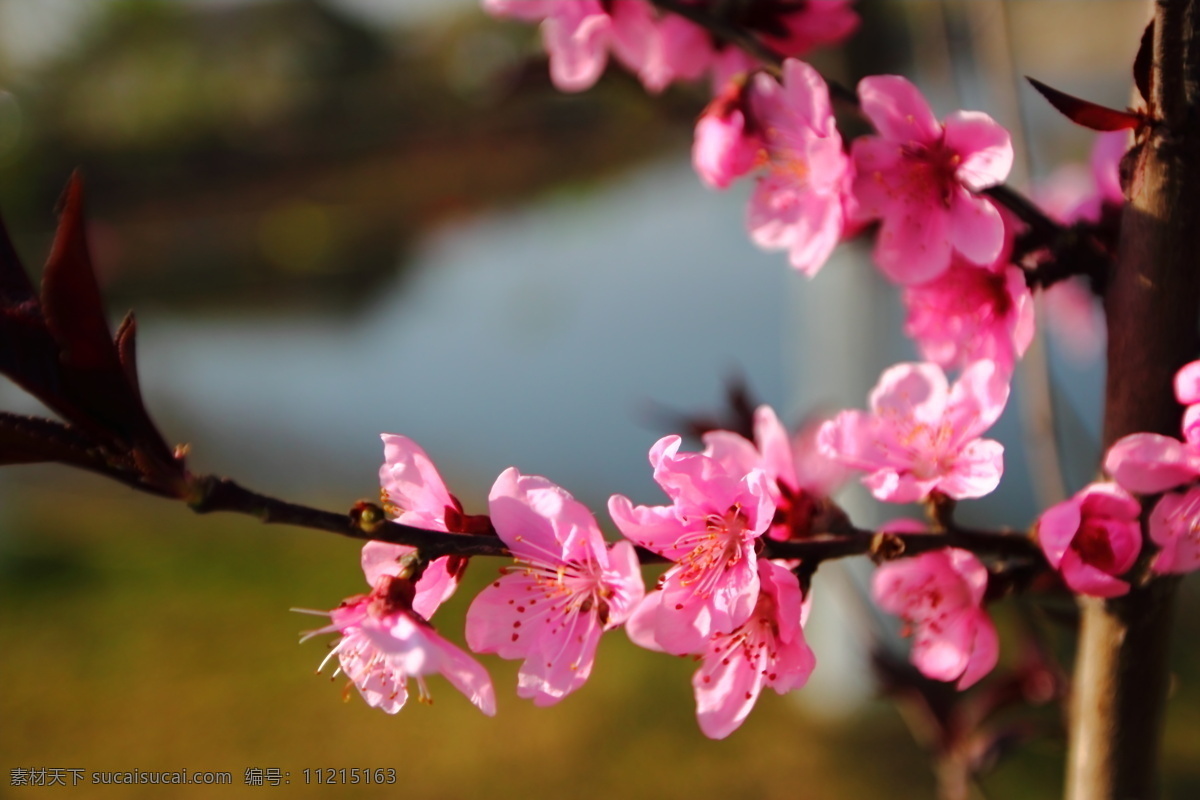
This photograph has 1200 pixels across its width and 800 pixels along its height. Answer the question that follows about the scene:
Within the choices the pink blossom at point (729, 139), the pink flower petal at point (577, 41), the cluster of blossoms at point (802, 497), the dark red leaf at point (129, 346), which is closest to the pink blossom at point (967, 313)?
the cluster of blossoms at point (802, 497)

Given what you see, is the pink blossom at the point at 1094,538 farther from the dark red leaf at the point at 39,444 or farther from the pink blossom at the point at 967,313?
the dark red leaf at the point at 39,444

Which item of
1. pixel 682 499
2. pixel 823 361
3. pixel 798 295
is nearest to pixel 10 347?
pixel 682 499

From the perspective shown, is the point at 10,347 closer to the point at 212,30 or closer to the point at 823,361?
the point at 823,361

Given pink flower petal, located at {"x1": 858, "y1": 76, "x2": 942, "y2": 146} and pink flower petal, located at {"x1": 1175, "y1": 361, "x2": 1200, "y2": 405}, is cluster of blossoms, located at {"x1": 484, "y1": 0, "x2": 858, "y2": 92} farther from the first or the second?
pink flower petal, located at {"x1": 1175, "y1": 361, "x2": 1200, "y2": 405}

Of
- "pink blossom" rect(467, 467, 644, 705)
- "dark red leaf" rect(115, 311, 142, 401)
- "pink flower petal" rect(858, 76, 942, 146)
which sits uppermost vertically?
"pink flower petal" rect(858, 76, 942, 146)

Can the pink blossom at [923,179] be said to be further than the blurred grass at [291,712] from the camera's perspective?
No

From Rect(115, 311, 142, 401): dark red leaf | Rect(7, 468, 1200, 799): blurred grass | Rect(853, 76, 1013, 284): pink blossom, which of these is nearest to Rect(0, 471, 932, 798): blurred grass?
Rect(7, 468, 1200, 799): blurred grass

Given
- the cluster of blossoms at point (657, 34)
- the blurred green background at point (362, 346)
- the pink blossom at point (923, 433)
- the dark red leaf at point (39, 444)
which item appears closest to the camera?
the dark red leaf at point (39, 444)
